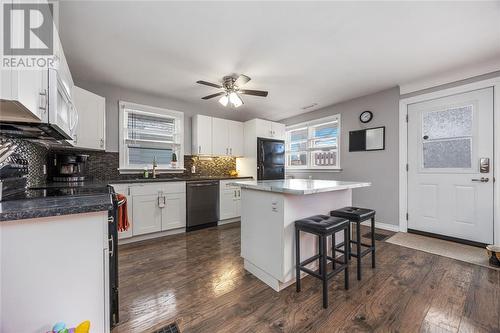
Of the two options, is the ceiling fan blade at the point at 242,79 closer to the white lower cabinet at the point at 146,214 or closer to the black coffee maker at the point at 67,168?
the white lower cabinet at the point at 146,214

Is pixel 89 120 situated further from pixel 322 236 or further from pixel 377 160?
pixel 377 160

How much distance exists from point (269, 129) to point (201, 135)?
161 centimetres

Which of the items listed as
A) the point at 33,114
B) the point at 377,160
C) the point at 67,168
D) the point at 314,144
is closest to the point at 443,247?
the point at 377,160

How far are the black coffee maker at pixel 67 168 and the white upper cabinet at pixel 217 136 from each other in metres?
1.91

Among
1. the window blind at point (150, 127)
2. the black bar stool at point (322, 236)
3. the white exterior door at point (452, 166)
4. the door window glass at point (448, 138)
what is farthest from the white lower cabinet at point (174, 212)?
the door window glass at point (448, 138)

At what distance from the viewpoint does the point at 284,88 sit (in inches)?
139

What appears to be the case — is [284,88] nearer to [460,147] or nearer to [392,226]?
[460,147]

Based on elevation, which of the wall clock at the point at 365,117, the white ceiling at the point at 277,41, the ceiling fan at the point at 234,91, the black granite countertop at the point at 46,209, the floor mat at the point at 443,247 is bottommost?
the floor mat at the point at 443,247

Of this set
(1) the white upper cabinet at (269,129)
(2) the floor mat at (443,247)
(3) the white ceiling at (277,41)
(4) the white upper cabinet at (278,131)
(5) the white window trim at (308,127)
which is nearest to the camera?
(3) the white ceiling at (277,41)

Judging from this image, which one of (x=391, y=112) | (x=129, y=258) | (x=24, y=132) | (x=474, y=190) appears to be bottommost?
(x=129, y=258)

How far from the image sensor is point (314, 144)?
491 centimetres

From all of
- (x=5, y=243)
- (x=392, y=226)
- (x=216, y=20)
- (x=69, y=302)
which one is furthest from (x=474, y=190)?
(x=5, y=243)

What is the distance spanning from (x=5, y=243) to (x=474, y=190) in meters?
4.59

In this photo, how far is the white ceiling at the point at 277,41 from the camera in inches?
70.6
